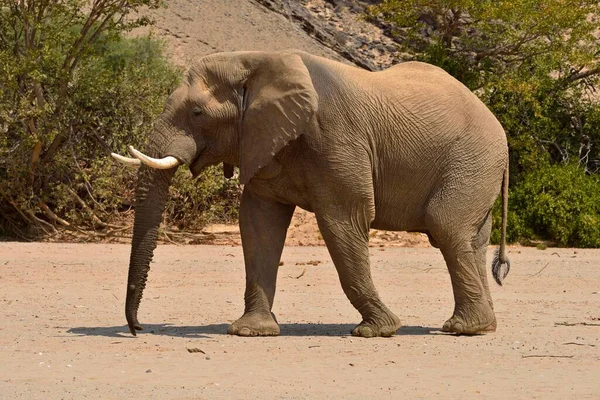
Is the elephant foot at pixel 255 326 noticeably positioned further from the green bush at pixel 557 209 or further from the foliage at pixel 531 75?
the foliage at pixel 531 75

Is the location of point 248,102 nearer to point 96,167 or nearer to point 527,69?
point 96,167

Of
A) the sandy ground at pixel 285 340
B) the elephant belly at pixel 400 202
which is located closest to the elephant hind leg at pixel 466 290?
the sandy ground at pixel 285 340

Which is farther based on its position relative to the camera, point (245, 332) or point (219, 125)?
point (245, 332)

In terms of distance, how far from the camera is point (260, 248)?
1030 centimetres

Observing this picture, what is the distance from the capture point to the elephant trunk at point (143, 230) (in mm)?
9664

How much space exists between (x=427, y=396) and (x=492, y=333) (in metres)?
3.15

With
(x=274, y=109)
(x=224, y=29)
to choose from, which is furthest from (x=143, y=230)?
(x=224, y=29)

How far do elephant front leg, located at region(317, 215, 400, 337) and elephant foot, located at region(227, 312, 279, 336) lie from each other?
68cm

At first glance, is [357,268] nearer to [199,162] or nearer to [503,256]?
[199,162]

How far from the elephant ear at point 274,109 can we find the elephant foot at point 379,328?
156 centimetres

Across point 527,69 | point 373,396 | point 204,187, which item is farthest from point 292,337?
point 527,69

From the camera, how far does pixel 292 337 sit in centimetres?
1008

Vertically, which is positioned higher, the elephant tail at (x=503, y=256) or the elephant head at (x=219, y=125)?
the elephant head at (x=219, y=125)

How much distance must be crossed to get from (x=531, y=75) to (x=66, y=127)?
9648 mm
